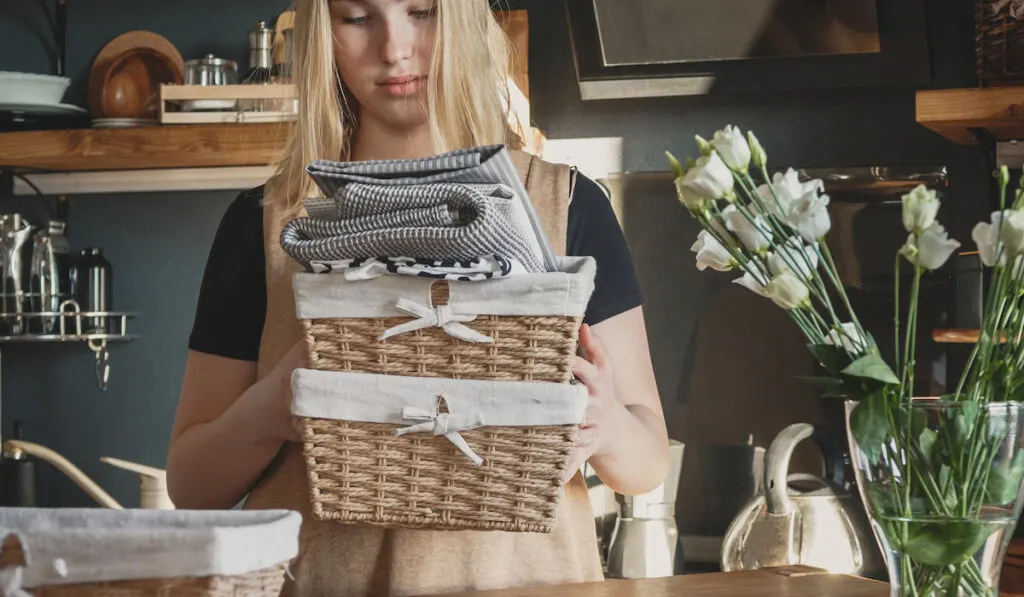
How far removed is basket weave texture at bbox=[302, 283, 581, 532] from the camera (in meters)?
0.81

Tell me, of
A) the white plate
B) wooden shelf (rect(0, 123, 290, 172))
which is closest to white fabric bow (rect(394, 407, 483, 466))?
wooden shelf (rect(0, 123, 290, 172))

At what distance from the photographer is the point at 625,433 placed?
1032 mm

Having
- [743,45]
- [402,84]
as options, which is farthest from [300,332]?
[743,45]

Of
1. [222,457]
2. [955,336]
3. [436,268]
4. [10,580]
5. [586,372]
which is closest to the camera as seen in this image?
[10,580]

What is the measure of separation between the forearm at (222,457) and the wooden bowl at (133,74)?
5.09 ft

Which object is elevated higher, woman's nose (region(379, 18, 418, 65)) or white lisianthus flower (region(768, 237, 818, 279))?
woman's nose (region(379, 18, 418, 65))

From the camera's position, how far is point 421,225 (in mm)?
787

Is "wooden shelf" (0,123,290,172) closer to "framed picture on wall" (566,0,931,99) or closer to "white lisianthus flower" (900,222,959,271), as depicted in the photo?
"framed picture on wall" (566,0,931,99)

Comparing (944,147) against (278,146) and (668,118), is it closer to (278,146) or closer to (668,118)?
(668,118)

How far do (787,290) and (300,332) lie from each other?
0.54 metres

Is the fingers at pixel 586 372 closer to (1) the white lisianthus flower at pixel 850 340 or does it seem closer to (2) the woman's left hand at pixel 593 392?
(2) the woman's left hand at pixel 593 392

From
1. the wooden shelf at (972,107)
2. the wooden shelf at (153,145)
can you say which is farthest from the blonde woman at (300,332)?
the wooden shelf at (153,145)

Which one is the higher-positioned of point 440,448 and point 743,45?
point 743,45

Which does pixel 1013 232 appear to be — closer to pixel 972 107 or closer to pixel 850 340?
pixel 850 340
